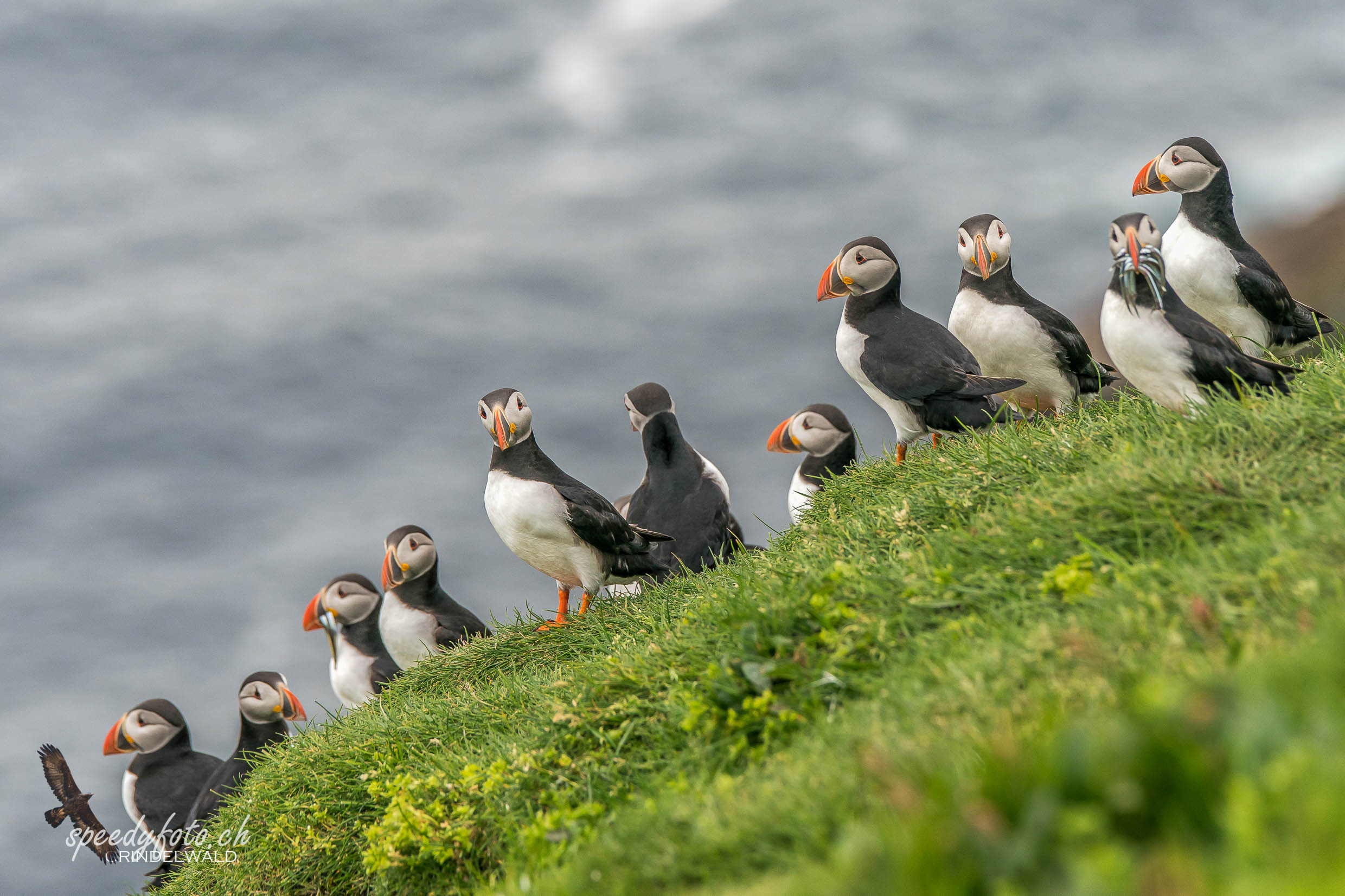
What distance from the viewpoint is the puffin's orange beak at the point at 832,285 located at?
6996 millimetres

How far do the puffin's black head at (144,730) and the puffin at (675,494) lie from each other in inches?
189

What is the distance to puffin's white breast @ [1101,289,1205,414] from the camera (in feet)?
16.7

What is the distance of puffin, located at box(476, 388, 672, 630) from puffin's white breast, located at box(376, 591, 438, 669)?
189 cm

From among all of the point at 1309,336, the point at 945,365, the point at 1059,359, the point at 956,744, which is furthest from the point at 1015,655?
the point at 1309,336

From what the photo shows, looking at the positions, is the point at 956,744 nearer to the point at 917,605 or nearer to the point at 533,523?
the point at 917,605

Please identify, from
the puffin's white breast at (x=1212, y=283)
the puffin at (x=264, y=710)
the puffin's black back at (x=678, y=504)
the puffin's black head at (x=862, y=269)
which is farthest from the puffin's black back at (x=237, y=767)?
the puffin's white breast at (x=1212, y=283)

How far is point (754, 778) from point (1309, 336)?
6.11 metres

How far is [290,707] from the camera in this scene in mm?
8844

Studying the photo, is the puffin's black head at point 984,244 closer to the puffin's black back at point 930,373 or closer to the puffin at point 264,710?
the puffin's black back at point 930,373

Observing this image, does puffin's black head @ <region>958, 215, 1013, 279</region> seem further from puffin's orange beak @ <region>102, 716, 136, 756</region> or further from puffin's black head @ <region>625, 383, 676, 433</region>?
puffin's orange beak @ <region>102, 716, 136, 756</region>

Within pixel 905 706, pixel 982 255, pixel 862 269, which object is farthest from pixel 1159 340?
pixel 905 706

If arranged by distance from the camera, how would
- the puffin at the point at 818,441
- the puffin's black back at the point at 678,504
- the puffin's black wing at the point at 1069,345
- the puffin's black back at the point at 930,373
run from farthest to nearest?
1. the puffin at the point at 818,441
2. the puffin's black back at the point at 678,504
3. the puffin's black wing at the point at 1069,345
4. the puffin's black back at the point at 930,373

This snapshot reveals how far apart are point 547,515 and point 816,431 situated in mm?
2743

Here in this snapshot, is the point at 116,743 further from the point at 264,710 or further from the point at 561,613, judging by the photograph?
the point at 561,613
